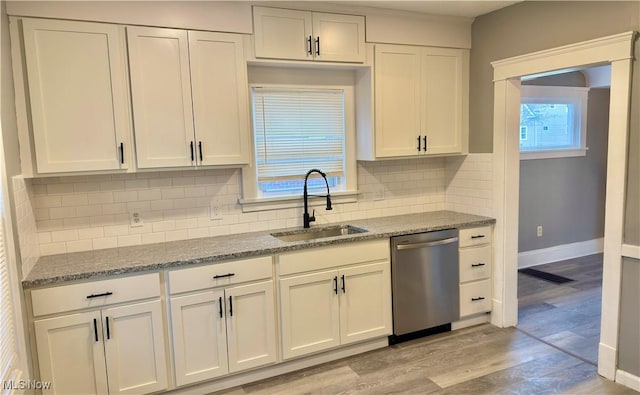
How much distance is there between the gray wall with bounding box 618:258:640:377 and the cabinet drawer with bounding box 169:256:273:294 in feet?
7.23

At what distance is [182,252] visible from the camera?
9.07ft

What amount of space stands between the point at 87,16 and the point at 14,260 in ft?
4.72

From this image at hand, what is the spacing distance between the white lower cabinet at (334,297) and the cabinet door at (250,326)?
0.10m

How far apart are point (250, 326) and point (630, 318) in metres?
2.36

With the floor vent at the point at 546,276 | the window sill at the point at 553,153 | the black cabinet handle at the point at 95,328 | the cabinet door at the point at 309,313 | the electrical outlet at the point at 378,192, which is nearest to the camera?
the black cabinet handle at the point at 95,328

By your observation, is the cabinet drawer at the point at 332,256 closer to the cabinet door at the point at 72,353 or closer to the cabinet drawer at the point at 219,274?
the cabinet drawer at the point at 219,274

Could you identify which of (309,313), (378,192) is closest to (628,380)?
(309,313)

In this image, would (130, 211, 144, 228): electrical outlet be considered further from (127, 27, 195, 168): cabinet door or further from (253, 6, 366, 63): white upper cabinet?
(253, 6, 366, 63): white upper cabinet

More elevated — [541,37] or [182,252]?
[541,37]

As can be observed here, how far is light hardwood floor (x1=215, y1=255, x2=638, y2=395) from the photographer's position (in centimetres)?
277

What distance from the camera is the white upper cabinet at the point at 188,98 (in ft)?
8.96

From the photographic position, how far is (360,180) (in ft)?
12.4

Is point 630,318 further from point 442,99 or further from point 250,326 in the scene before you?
point 250,326

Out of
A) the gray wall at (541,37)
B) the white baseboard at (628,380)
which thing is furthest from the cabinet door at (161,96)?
the white baseboard at (628,380)
